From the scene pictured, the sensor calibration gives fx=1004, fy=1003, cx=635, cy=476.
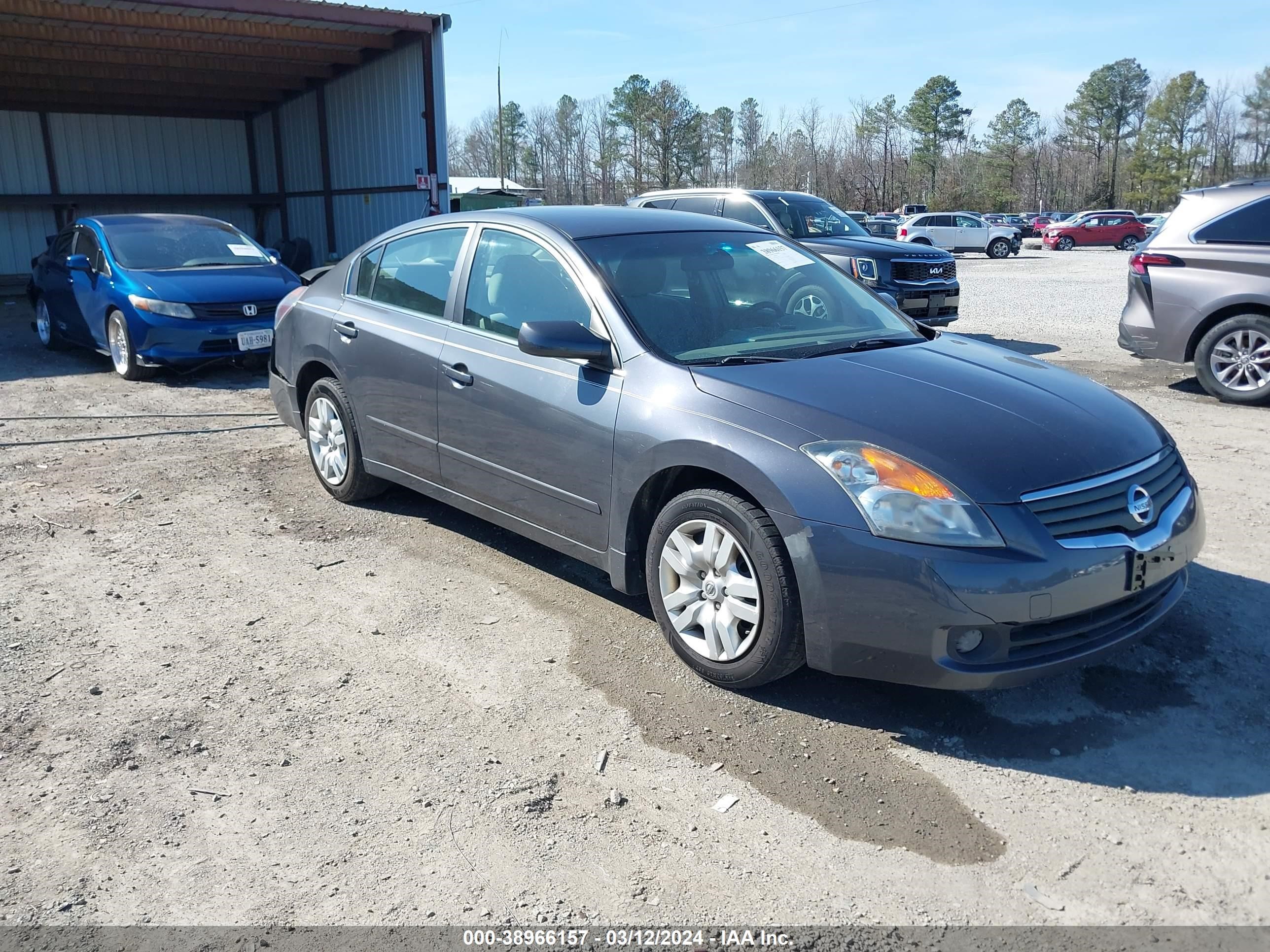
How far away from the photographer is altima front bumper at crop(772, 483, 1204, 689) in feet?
10.1

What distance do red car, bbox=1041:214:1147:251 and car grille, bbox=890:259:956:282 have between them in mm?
34835

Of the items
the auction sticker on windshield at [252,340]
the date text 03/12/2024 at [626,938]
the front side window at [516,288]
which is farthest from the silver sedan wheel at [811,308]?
the auction sticker on windshield at [252,340]

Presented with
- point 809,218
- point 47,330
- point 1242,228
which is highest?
point 809,218

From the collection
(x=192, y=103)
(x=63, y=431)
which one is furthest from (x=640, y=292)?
(x=192, y=103)


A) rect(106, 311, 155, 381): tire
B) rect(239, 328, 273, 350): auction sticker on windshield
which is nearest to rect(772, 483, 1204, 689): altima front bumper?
rect(239, 328, 273, 350): auction sticker on windshield

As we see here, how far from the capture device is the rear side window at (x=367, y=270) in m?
5.45

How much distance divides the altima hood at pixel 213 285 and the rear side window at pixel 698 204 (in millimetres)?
4808

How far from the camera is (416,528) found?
5445 mm

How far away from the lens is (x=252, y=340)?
9484 mm

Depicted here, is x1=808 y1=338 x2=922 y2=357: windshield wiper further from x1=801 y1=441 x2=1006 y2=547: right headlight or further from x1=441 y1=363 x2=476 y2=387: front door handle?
x1=441 y1=363 x2=476 y2=387: front door handle

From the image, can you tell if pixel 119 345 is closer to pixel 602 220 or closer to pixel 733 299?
pixel 602 220

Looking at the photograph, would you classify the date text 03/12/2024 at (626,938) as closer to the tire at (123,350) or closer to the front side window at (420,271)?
the front side window at (420,271)

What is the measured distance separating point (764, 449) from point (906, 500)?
1.64 ft

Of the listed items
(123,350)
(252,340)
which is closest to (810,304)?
(252,340)
